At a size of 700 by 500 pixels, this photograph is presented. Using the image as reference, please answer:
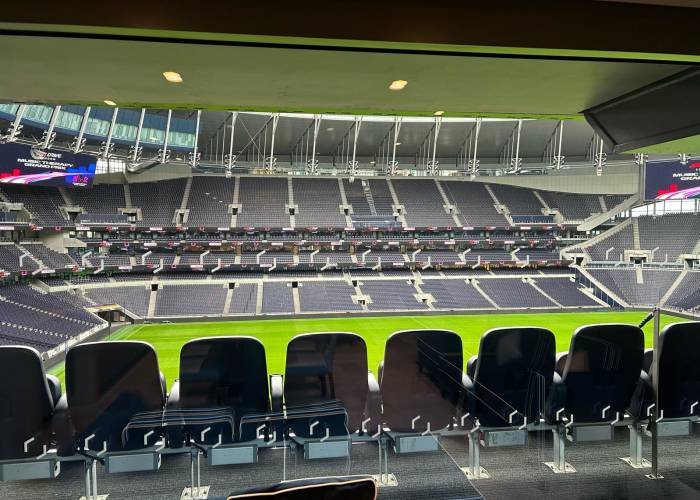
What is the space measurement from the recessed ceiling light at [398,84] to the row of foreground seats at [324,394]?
1.21 metres

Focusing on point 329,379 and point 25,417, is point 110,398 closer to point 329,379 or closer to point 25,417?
point 25,417

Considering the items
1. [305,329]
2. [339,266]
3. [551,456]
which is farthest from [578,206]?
[551,456]

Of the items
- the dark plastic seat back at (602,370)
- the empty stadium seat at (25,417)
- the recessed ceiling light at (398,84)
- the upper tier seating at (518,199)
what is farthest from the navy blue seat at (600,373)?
the upper tier seating at (518,199)

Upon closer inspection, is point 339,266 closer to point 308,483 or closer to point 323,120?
point 323,120

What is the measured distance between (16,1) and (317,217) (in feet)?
81.7

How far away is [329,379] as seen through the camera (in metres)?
2.21

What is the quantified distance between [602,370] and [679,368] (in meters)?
0.42

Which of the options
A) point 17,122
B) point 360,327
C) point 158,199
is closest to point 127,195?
point 158,199

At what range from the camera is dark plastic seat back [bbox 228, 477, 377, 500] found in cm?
96

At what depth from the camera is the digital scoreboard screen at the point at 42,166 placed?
53.8ft

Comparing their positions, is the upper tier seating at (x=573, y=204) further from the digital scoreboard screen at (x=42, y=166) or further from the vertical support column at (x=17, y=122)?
the vertical support column at (x=17, y=122)

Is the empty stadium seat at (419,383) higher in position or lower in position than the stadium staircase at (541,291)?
higher

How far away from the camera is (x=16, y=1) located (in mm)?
1291

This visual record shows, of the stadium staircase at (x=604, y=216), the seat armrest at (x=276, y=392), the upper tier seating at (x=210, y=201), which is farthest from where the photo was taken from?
the upper tier seating at (x=210, y=201)
